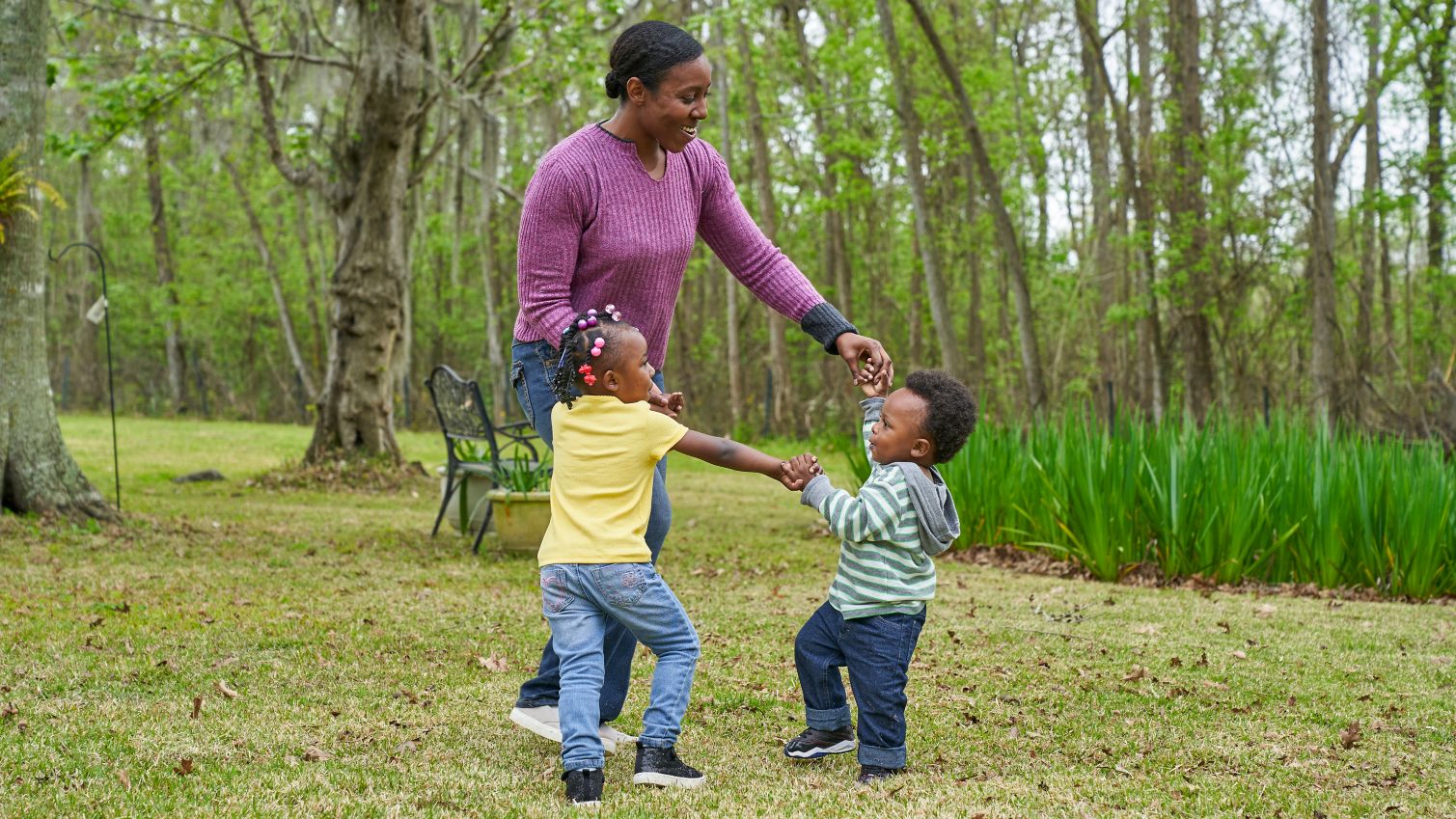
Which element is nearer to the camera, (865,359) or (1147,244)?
(865,359)

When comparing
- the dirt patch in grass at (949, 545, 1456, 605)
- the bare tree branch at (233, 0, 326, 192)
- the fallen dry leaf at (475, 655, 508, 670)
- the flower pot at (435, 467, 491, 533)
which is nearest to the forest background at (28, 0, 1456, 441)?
the bare tree branch at (233, 0, 326, 192)

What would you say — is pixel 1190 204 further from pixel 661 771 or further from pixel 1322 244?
pixel 661 771

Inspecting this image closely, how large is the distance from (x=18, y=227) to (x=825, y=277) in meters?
19.2

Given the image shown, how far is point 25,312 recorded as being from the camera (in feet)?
24.5

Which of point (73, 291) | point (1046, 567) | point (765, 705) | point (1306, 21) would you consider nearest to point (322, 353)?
point (73, 291)

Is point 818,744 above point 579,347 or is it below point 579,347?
below

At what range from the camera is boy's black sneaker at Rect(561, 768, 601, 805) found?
9.45 ft

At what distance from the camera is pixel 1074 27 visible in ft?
70.0

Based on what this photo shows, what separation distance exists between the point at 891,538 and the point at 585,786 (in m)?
0.93

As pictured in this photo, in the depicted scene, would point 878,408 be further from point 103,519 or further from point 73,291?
point 73,291

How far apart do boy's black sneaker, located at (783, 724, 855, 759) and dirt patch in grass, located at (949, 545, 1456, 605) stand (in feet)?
13.1

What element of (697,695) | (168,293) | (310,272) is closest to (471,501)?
(697,695)

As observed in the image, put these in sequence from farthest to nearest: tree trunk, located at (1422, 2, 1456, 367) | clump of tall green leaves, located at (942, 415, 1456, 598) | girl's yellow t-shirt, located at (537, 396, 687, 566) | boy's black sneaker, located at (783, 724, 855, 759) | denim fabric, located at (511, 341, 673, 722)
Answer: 1. tree trunk, located at (1422, 2, 1456, 367)
2. clump of tall green leaves, located at (942, 415, 1456, 598)
3. boy's black sneaker, located at (783, 724, 855, 759)
4. denim fabric, located at (511, 341, 673, 722)
5. girl's yellow t-shirt, located at (537, 396, 687, 566)

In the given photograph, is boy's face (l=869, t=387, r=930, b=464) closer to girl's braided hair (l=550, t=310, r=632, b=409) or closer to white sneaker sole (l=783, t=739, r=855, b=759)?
girl's braided hair (l=550, t=310, r=632, b=409)
